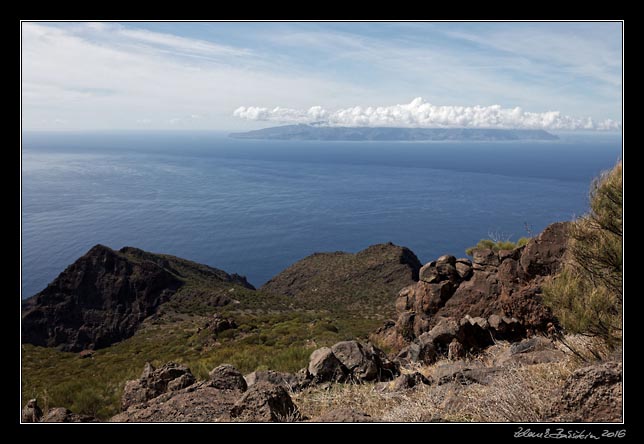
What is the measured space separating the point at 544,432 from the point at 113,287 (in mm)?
47987

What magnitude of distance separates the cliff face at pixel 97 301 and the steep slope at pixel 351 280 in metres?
12.9

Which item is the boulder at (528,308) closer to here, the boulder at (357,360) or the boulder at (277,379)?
the boulder at (357,360)

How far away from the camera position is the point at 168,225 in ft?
329

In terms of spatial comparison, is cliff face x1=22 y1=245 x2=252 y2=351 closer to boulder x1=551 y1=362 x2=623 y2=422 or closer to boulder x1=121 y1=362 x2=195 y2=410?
boulder x1=121 y1=362 x2=195 y2=410

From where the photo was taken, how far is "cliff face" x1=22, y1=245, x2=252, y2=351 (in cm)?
4056

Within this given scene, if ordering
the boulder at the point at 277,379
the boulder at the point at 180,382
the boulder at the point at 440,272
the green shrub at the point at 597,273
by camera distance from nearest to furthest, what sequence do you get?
1. the green shrub at the point at 597,273
2. the boulder at the point at 180,382
3. the boulder at the point at 277,379
4. the boulder at the point at 440,272

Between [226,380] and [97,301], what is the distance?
44.6 meters

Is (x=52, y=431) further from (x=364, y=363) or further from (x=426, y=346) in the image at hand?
(x=426, y=346)

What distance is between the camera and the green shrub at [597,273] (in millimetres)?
6273

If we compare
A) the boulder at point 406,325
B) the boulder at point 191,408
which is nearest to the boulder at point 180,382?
the boulder at point 191,408

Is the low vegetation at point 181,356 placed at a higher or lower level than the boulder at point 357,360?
lower

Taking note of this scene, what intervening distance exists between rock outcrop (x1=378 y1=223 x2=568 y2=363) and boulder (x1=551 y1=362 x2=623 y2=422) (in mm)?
5092

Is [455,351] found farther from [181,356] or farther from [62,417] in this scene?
[181,356]

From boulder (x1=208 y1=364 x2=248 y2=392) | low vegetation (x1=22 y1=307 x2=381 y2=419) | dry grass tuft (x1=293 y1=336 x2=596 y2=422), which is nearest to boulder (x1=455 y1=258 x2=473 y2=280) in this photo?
low vegetation (x1=22 y1=307 x2=381 y2=419)
